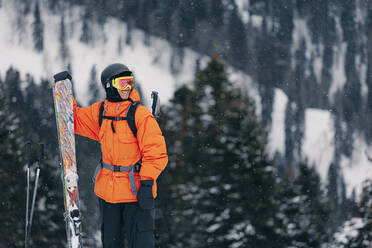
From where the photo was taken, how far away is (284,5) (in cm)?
10156

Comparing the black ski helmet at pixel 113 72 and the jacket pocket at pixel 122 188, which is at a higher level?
the black ski helmet at pixel 113 72

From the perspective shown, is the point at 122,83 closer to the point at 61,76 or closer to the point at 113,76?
the point at 113,76

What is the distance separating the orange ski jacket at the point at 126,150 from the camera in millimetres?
3248

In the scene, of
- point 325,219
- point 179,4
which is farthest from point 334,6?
point 325,219

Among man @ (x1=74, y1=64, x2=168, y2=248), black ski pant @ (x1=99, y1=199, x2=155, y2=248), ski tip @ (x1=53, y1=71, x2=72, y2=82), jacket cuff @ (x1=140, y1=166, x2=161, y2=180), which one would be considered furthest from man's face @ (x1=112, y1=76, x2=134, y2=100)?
black ski pant @ (x1=99, y1=199, x2=155, y2=248)

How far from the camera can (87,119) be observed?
3641 millimetres

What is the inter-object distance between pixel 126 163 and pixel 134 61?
94.4 m

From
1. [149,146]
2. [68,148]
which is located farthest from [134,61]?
[149,146]

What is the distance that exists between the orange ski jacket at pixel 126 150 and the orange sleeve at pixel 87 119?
2.0 inches

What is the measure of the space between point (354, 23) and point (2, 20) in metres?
56.9

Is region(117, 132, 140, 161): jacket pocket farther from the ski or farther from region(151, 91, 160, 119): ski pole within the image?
the ski

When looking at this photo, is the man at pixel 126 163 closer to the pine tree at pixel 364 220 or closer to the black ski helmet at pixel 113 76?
the black ski helmet at pixel 113 76

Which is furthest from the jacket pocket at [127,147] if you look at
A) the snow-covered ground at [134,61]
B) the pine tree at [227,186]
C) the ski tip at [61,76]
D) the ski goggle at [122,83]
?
the snow-covered ground at [134,61]

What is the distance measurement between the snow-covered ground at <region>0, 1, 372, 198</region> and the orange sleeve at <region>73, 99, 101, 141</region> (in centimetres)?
4732
